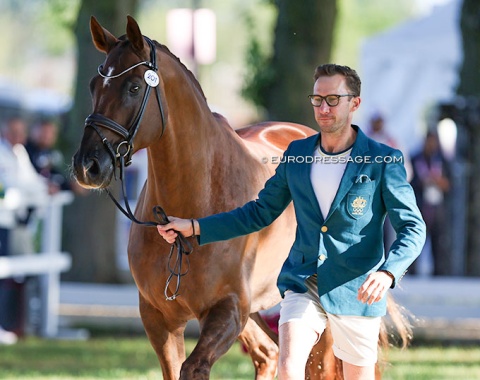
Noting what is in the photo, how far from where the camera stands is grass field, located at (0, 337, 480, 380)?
909cm

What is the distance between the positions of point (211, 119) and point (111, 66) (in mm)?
827

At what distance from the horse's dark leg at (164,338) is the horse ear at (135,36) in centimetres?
138

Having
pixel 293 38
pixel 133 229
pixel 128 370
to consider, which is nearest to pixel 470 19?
pixel 293 38

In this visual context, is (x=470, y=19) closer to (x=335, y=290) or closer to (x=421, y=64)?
(x=421, y=64)

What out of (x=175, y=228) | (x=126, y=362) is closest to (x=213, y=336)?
(x=175, y=228)

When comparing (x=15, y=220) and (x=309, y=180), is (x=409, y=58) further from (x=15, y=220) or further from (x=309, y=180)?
(x=309, y=180)

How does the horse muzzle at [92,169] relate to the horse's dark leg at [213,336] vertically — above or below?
above

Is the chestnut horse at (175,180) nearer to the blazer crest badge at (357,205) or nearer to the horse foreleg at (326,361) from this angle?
the horse foreleg at (326,361)

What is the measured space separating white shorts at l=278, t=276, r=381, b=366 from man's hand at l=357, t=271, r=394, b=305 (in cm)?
39

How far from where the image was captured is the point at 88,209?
48.9 ft

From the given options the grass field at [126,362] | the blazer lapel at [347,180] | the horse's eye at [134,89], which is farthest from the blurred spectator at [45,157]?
the blazer lapel at [347,180]

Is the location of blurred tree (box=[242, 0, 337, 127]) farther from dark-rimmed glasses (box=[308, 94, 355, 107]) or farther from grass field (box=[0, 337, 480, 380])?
dark-rimmed glasses (box=[308, 94, 355, 107])

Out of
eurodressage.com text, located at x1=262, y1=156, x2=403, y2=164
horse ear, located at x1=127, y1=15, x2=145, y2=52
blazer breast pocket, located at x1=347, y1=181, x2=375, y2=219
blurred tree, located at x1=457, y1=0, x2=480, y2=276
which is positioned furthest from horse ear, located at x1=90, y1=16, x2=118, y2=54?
blurred tree, located at x1=457, y1=0, x2=480, y2=276

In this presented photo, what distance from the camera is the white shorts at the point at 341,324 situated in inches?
191
